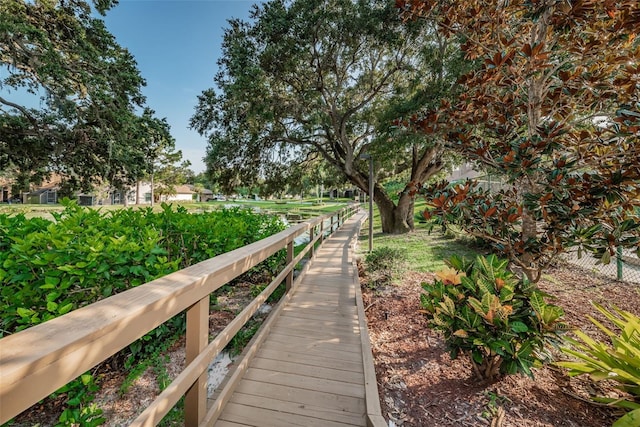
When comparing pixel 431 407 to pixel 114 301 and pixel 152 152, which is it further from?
pixel 152 152

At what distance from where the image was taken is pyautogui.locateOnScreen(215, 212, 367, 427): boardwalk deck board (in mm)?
1814

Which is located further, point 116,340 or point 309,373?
point 309,373

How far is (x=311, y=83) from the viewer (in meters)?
8.55

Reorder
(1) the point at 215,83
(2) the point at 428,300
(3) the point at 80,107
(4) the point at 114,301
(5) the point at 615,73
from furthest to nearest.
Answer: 1. (1) the point at 215,83
2. (3) the point at 80,107
3. (5) the point at 615,73
4. (2) the point at 428,300
5. (4) the point at 114,301

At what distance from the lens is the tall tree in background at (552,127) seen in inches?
84.4

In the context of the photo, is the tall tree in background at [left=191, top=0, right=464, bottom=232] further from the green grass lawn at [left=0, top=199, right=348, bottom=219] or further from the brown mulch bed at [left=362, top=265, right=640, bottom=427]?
the brown mulch bed at [left=362, top=265, right=640, bottom=427]

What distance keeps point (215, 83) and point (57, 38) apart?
4.33 meters

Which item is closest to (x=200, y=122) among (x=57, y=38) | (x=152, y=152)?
(x=152, y=152)

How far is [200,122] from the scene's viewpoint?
873cm

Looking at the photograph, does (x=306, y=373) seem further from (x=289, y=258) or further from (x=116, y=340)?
(x=116, y=340)

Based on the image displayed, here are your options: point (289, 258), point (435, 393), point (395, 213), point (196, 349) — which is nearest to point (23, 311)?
point (196, 349)

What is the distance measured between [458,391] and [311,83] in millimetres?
8567

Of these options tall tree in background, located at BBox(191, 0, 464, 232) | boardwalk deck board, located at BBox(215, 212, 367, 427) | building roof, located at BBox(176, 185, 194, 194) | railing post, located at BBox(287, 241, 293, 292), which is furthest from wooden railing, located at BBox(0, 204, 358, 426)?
building roof, located at BBox(176, 185, 194, 194)

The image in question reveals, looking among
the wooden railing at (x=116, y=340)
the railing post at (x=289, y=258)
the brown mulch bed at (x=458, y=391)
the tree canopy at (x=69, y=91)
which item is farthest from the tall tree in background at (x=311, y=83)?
the wooden railing at (x=116, y=340)
